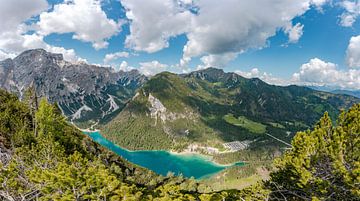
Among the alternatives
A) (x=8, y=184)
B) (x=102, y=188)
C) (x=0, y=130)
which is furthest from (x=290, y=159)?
(x=0, y=130)

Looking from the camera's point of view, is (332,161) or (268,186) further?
(268,186)

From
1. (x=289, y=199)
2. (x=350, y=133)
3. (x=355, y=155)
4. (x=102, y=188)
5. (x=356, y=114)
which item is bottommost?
(x=289, y=199)

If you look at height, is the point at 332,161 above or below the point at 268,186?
above

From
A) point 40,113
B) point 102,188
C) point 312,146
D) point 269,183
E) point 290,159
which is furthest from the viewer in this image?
point 40,113

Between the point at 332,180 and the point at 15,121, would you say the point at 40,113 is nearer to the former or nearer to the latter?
the point at 15,121

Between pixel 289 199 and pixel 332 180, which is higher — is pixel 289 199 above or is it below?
below

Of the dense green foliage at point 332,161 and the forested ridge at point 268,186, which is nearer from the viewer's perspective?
the forested ridge at point 268,186

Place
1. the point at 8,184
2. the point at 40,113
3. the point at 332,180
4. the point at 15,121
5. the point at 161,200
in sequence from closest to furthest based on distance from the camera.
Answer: the point at 161,200 < the point at 8,184 < the point at 332,180 < the point at 40,113 < the point at 15,121

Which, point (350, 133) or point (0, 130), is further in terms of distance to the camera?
point (0, 130)

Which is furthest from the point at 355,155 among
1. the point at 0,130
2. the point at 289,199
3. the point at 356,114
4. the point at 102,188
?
the point at 0,130

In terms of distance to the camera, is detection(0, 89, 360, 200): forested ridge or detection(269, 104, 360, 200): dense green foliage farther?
detection(269, 104, 360, 200): dense green foliage
